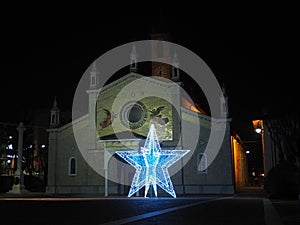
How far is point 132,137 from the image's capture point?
40.7m

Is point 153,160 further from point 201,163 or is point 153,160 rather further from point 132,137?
point 201,163

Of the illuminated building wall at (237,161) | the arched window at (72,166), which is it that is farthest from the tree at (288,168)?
the arched window at (72,166)

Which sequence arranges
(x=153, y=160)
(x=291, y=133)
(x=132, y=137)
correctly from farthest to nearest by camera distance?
(x=132, y=137)
(x=291, y=133)
(x=153, y=160)

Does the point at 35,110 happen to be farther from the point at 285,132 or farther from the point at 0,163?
the point at 285,132

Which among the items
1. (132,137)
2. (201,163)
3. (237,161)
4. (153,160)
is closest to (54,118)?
(132,137)

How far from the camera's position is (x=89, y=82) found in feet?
151

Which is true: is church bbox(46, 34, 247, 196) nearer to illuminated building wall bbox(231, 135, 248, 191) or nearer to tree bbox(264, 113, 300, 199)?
illuminated building wall bbox(231, 135, 248, 191)

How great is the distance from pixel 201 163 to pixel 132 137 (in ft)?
25.7

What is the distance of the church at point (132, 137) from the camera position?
39750 mm

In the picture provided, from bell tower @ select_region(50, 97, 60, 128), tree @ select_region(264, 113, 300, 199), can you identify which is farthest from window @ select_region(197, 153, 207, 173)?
bell tower @ select_region(50, 97, 60, 128)

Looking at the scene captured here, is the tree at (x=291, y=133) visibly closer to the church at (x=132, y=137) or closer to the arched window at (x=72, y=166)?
the church at (x=132, y=137)

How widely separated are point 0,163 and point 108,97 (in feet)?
114

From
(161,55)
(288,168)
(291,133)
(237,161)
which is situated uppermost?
(161,55)

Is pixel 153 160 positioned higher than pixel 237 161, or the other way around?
pixel 237 161
